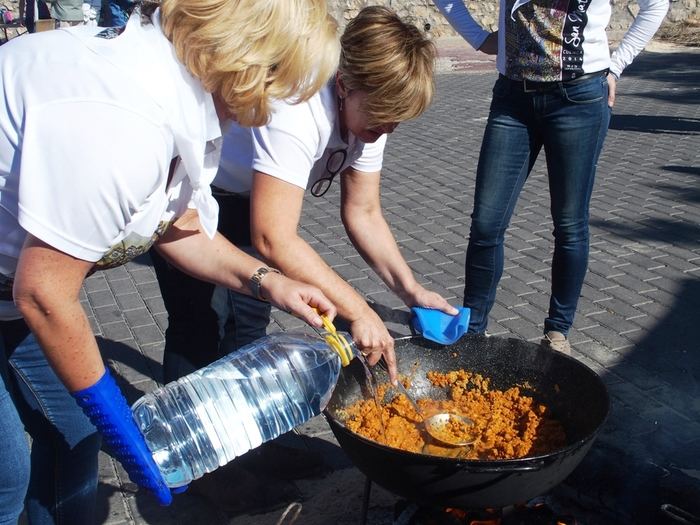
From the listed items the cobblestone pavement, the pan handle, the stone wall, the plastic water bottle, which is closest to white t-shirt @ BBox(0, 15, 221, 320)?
the plastic water bottle

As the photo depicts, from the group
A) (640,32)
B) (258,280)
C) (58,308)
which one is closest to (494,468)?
(258,280)

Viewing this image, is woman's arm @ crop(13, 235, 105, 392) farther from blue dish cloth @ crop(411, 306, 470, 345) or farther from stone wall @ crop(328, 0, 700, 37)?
stone wall @ crop(328, 0, 700, 37)

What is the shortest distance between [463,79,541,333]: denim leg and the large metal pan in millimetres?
1064

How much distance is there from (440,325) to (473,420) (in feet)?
1.07

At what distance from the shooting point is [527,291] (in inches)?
189

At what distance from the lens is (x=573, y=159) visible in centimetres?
348

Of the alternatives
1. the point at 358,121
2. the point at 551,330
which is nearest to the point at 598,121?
the point at 551,330

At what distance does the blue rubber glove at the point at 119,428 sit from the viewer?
1693 millimetres

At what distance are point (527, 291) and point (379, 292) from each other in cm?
90

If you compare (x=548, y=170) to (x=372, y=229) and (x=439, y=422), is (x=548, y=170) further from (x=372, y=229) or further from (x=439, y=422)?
(x=439, y=422)

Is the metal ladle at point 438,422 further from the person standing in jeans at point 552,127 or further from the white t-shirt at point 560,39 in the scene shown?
the white t-shirt at point 560,39

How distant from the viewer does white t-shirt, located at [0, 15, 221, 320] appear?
142cm

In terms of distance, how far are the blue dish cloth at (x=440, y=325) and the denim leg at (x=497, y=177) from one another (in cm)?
109

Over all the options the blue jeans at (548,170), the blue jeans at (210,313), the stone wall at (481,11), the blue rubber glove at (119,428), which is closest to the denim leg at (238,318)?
the blue jeans at (210,313)
